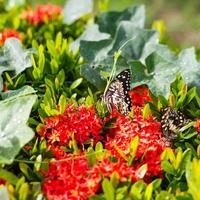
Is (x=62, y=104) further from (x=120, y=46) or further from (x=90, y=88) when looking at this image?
(x=120, y=46)

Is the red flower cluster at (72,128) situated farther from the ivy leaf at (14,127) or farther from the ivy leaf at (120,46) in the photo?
the ivy leaf at (120,46)

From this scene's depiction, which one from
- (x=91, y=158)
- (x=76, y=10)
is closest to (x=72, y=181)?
(x=91, y=158)

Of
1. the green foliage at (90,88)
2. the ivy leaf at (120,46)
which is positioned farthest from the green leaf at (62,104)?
the ivy leaf at (120,46)

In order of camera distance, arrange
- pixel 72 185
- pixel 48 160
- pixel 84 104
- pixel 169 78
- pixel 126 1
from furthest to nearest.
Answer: pixel 126 1, pixel 169 78, pixel 84 104, pixel 48 160, pixel 72 185

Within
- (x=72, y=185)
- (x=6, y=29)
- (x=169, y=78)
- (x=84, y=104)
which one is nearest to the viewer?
(x=72, y=185)

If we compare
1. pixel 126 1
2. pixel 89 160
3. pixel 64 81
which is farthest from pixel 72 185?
pixel 126 1

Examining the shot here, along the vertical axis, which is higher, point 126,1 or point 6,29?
point 6,29

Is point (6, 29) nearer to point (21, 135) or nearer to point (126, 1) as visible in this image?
point (21, 135)
